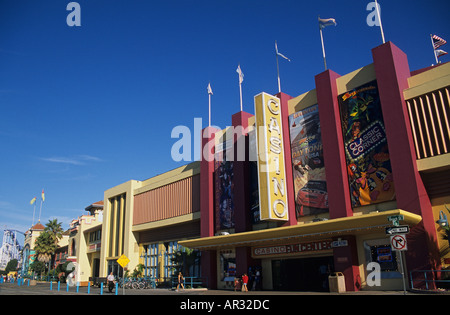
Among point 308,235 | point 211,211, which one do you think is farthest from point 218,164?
point 308,235

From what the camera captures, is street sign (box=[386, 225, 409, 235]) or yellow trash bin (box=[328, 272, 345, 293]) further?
yellow trash bin (box=[328, 272, 345, 293])

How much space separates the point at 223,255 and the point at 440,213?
62.6ft

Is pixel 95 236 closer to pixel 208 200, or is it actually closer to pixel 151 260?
pixel 151 260

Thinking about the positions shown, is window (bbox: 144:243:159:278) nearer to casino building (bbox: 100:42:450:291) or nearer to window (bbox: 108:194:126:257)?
window (bbox: 108:194:126:257)

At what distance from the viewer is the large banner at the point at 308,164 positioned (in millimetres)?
28125

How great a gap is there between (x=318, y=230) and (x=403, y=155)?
706cm

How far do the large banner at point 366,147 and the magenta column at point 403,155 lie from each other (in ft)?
2.50

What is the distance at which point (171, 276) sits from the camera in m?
42.4

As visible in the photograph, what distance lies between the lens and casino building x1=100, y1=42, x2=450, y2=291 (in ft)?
75.5

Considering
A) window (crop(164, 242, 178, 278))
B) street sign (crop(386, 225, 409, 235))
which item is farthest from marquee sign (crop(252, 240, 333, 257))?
window (crop(164, 242, 178, 278))

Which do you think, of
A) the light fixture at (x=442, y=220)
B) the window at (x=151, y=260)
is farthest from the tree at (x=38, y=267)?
the light fixture at (x=442, y=220)

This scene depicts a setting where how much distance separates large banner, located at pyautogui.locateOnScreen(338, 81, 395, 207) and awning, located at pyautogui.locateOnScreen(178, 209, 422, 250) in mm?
2172
